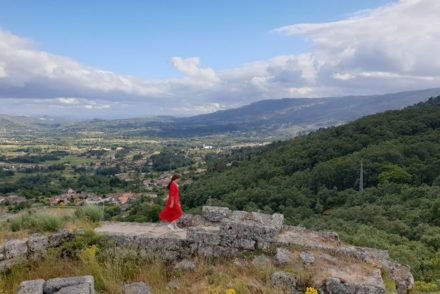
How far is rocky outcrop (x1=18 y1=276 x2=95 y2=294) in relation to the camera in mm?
5426

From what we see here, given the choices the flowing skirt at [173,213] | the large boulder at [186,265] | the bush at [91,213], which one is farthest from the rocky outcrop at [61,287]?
the bush at [91,213]

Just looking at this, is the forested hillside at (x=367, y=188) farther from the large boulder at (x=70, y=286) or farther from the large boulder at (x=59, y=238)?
the large boulder at (x=70, y=286)

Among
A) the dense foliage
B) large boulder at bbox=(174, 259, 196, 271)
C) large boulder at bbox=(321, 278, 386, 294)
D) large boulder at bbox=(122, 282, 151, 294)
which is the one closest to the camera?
large boulder at bbox=(122, 282, 151, 294)

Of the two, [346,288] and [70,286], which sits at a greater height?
[70,286]

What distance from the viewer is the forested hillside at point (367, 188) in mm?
18784

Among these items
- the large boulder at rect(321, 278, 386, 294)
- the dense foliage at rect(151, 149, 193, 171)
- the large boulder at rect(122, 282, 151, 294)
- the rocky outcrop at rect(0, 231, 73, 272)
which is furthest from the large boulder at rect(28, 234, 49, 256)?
the dense foliage at rect(151, 149, 193, 171)

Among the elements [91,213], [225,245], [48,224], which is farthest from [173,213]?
[48,224]

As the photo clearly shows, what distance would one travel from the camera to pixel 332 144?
50406 mm

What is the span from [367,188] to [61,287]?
3136 centimetres

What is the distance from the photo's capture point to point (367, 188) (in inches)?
1329

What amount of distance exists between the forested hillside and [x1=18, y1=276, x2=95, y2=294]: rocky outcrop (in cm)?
1097

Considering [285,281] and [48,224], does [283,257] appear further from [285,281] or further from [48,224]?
[48,224]

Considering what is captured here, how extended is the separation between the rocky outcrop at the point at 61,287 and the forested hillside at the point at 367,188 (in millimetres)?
10971

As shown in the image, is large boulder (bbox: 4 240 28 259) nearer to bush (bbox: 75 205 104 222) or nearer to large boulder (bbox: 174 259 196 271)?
bush (bbox: 75 205 104 222)
